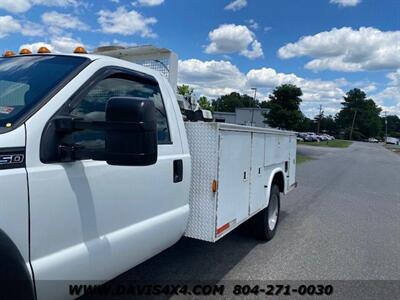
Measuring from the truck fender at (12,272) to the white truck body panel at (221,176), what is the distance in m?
1.87

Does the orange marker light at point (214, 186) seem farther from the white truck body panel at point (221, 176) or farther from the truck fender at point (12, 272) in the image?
the truck fender at point (12, 272)

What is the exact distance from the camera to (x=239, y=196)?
4168 millimetres

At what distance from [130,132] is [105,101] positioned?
2.63ft

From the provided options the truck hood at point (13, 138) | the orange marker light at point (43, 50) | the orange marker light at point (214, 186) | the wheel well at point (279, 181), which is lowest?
the wheel well at point (279, 181)

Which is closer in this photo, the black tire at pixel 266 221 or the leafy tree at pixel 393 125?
the black tire at pixel 266 221

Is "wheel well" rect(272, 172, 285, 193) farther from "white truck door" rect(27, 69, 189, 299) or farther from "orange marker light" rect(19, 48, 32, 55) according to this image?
"orange marker light" rect(19, 48, 32, 55)

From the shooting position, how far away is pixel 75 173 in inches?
87.1

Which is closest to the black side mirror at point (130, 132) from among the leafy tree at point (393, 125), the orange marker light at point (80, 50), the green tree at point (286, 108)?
the orange marker light at point (80, 50)

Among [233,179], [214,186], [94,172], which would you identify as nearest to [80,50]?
[94,172]

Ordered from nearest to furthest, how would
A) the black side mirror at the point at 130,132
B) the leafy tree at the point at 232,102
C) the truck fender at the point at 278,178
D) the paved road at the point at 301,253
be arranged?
the black side mirror at the point at 130,132
the paved road at the point at 301,253
the truck fender at the point at 278,178
the leafy tree at the point at 232,102

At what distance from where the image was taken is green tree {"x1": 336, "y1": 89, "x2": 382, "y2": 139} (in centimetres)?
13562

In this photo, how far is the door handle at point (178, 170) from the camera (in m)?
3.23

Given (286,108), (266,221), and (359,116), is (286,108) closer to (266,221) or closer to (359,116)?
(266,221)

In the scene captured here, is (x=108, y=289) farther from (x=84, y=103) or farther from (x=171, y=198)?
(x=84, y=103)
